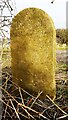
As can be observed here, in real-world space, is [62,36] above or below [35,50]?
below

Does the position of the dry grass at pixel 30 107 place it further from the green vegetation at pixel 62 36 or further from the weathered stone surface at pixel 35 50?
the green vegetation at pixel 62 36

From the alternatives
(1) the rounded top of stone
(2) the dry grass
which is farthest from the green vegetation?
(2) the dry grass

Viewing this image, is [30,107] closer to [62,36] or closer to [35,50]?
[35,50]

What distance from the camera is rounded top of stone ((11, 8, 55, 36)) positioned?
430 cm

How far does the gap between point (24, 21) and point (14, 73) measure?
2.41 ft

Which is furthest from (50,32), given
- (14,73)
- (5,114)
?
(5,114)

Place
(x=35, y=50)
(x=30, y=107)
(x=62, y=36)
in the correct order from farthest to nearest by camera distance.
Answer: (x=62, y=36)
(x=35, y=50)
(x=30, y=107)

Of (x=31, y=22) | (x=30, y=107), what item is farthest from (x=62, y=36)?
(x=30, y=107)

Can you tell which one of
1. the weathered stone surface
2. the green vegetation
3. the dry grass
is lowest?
the green vegetation

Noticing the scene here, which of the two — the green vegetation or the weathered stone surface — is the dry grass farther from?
the green vegetation

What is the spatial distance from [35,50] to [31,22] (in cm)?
38

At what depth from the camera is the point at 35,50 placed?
4.34 meters

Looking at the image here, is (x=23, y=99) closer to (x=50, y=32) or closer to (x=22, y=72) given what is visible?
(x=22, y=72)

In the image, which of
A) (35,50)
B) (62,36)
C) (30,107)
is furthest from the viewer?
(62,36)
